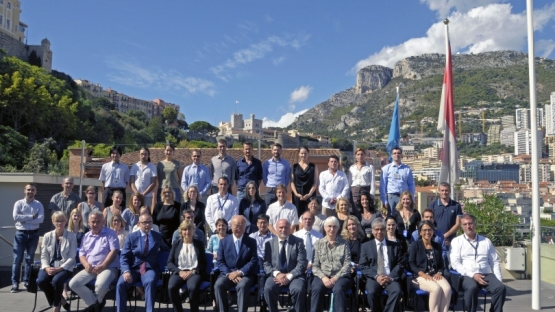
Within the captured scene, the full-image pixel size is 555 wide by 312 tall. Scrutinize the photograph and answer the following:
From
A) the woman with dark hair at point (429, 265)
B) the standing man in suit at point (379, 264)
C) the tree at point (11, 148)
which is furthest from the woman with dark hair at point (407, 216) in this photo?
the tree at point (11, 148)

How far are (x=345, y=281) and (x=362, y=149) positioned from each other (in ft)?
9.14

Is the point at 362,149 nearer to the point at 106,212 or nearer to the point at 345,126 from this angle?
the point at 106,212

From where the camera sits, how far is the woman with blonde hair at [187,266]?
17.8 ft

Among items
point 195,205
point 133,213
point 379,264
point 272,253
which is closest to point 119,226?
point 133,213

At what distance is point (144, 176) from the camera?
24.9 feet

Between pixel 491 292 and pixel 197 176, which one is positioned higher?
pixel 197 176

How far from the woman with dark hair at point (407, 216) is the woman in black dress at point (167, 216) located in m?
3.23

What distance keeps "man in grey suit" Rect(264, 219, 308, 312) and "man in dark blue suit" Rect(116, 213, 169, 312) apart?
1.36 m

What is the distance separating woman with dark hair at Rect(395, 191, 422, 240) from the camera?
6.54 meters

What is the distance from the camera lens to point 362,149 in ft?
24.9

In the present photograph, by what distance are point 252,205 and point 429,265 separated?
268 centimetres

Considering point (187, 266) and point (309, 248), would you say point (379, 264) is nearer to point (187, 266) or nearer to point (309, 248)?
point (309, 248)

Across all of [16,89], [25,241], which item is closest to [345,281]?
[25,241]

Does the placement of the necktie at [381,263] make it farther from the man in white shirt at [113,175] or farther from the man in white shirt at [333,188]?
the man in white shirt at [113,175]
